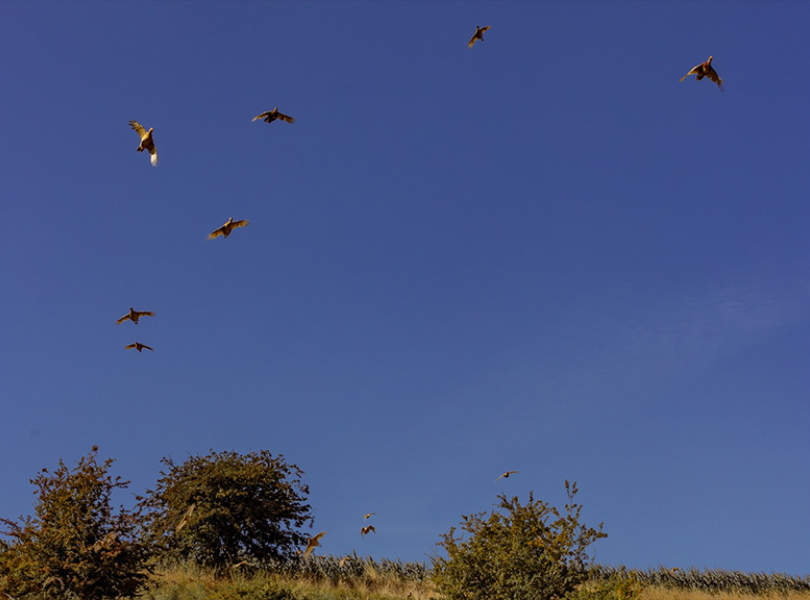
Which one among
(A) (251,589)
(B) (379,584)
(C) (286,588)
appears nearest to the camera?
(A) (251,589)

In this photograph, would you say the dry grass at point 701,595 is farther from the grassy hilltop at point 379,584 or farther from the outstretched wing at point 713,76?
the outstretched wing at point 713,76

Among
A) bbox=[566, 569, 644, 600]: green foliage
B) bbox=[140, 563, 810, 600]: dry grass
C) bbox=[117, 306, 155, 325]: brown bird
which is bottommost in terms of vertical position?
bbox=[566, 569, 644, 600]: green foliage

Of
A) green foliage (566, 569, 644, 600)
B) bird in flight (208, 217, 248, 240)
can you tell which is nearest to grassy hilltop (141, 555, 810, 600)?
green foliage (566, 569, 644, 600)

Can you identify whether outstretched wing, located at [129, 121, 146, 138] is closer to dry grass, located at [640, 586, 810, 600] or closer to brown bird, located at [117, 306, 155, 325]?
brown bird, located at [117, 306, 155, 325]

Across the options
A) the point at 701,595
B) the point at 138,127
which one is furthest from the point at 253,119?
the point at 701,595

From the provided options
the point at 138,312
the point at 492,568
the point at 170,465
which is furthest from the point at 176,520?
the point at 492,568

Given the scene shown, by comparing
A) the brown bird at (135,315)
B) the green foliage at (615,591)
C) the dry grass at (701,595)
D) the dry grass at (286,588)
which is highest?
the brown bird at (135,315)

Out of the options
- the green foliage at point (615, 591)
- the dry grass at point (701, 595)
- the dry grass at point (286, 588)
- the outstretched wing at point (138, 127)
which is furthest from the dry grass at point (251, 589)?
the outstretched wing at point (138, 127)

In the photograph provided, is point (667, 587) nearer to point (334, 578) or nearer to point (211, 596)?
point (334, 578)

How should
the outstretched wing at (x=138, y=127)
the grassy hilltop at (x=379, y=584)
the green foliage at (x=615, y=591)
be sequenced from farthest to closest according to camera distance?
the outstretched wing at (x=138, y=127) < the grassy hilltop at (x=379, y=584) < the green foliage at (x=615, y=591)

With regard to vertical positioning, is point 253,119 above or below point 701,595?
above

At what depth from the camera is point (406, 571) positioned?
110 feet

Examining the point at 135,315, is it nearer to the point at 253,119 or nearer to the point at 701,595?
the point at 253,119

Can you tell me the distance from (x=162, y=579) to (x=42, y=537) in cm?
564
